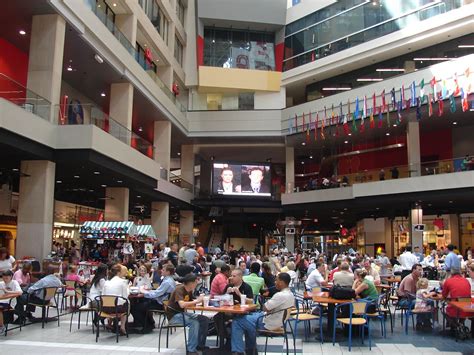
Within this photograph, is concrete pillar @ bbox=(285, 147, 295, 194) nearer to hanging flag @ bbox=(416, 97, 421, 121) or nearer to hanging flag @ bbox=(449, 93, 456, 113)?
hanging flag @ bbox=(416, 97, 421, 121)

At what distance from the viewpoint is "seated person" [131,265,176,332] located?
369 inches

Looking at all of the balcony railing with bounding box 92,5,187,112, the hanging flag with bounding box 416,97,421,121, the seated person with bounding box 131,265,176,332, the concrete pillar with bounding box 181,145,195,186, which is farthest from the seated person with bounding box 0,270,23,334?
the concrete pillar with bounding box 181,145,195,186

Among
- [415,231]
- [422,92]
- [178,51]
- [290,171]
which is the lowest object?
[415,231]

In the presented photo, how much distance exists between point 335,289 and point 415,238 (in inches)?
733

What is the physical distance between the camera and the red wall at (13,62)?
19.2 metres

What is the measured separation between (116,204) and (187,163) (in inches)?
527

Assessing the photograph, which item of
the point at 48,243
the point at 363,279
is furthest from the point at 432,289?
the point at 48,243

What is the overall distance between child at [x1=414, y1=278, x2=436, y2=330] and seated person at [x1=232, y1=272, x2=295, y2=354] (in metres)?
3.58

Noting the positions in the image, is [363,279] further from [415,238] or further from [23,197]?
[415,238]

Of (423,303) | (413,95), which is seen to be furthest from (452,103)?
(423,303)

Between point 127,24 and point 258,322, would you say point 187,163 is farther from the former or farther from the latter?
point 258,322

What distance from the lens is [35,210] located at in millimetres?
16078

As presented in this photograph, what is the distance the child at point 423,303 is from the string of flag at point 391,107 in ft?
48.3

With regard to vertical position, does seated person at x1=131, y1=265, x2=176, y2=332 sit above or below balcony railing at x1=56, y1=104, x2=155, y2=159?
below
